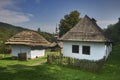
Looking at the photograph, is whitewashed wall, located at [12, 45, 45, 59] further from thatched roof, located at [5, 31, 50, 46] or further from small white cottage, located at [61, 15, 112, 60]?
small white cottage, located at [61, 15, 112, 60]

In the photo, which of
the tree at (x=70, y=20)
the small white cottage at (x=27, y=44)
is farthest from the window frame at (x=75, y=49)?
the tree at (x=70, y=20)

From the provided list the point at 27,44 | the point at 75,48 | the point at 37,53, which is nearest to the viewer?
the point at 75,48

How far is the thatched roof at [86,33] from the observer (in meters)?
26.8

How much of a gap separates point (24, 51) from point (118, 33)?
50.8m

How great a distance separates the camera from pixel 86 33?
28.5 metres

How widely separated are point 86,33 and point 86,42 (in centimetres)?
164

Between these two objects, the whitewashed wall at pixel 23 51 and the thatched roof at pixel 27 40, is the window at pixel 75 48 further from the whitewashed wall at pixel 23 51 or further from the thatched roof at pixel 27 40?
the whitewashed wall at pixel 23 51

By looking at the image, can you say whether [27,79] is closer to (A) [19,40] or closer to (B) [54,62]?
(B) [54,62]

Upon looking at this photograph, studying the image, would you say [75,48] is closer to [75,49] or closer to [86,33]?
[75,49]

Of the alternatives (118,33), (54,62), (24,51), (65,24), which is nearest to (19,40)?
(24,51)

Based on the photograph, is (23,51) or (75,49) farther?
(23,51)

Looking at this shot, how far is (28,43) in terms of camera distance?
30.6 metres

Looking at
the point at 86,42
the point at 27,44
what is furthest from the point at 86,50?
the point at 27,44

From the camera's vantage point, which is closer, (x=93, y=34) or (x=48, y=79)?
(x=48, y=79)
